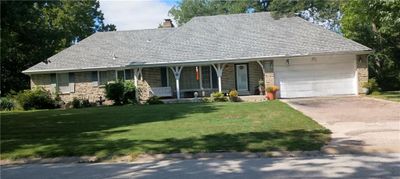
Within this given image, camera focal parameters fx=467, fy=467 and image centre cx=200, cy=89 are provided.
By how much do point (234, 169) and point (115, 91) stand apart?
65.2ft

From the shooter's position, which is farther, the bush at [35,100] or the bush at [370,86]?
the bush at [35,100]

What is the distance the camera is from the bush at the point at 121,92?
2656cm

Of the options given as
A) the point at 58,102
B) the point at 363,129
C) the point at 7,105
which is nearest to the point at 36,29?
the point at 363,129

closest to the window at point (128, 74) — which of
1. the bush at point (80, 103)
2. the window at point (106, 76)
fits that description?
the window at point (106, 76)

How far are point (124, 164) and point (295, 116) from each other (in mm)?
8053

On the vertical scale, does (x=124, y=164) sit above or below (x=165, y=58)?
below

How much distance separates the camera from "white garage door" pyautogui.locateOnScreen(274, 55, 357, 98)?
88.7ft

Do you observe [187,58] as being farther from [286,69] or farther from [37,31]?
[37,31]

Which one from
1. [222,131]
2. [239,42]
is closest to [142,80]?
[239,42]

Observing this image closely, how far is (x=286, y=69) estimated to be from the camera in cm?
2719

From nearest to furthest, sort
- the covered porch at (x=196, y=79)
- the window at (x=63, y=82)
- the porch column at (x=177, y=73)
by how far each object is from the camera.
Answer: the porch column at (x=177, y=73) → the covered porch at (x=196, y=79) → the window at (x=63, y=82)

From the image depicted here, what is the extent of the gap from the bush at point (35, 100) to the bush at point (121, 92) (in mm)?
4070

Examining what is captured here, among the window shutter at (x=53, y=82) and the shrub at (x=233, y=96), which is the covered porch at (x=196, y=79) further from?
the window shutter at (x=53, y=82)

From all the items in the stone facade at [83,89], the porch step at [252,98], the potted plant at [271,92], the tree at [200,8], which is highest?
the tree at [200,8]
